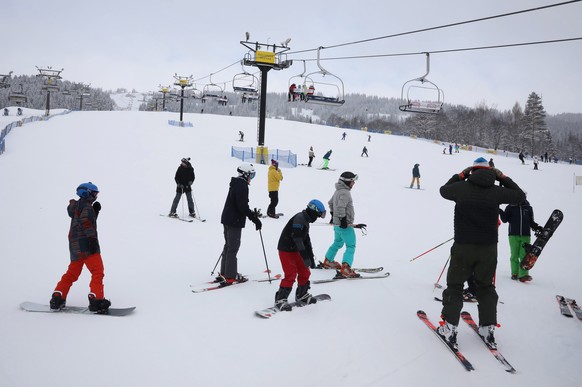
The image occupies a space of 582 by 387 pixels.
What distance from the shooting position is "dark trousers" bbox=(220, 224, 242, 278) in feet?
18.7

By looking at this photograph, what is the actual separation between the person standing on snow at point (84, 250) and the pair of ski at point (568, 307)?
6378 millimetres

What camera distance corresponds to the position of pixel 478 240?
410cm

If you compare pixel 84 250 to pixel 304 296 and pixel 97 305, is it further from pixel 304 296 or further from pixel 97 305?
pixel 304 296

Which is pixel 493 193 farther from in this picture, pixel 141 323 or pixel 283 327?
pixel 141 323

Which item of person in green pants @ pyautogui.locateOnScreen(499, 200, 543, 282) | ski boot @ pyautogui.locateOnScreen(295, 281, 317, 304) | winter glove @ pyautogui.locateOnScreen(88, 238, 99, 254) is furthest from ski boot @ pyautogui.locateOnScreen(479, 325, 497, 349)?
winter glove @ pyautogui.locateOnScreen(88, 238, 99, 254)

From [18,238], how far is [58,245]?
3.12 feet

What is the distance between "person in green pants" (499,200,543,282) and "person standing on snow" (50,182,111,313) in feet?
21.4

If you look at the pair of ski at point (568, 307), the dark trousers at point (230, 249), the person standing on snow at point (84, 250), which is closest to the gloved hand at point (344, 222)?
the dark trousers at point (230, 249)

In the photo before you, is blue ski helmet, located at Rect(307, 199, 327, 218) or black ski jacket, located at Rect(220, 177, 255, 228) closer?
blue ski helmet, located at Rect(307, 199, 327, 218)

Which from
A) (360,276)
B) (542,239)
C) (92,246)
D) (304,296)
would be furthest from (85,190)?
(542,239)

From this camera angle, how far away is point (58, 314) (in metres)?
4.44

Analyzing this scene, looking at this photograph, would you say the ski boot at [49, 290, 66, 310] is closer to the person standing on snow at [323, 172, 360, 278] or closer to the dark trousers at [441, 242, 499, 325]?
the person standing on snow at [323, 172, 360, 278]

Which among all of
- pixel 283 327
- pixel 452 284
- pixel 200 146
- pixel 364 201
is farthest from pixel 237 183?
→ pixel 200 146

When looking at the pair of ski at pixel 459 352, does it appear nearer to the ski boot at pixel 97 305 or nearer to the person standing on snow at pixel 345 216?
the person standing on snow at pixel 345 216
